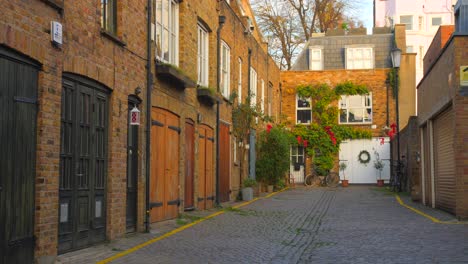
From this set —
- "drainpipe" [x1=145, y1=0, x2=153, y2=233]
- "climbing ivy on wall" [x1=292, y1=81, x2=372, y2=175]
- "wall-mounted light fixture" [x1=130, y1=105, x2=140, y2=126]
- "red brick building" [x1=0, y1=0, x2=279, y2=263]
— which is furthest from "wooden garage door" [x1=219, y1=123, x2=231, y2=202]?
"climbing ivy on wall" [x1=292, y1=81, x2=372, y2=175]

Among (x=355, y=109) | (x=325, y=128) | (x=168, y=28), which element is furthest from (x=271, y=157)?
(x=168, y=28)

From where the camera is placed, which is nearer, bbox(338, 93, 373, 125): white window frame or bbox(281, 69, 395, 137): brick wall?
bbox(281, 69, 395, 137): brick wall

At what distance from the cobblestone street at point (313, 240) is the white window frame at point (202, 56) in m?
3.76

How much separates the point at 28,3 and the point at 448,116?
1129 centimetres

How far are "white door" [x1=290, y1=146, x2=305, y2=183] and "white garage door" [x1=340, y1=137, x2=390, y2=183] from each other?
223 centimetres

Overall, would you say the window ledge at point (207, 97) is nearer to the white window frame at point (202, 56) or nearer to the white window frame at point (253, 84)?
the white window frame at point (202, 56)

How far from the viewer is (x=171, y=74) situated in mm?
13148

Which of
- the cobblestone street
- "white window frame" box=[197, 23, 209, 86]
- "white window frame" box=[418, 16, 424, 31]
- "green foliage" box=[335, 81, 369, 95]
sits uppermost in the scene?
"white window frame" box=[418, 16, 424, 31]

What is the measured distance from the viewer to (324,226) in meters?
13.6

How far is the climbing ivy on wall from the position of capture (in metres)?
34.9

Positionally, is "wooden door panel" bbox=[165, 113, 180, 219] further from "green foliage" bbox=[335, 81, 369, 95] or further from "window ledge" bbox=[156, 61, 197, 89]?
"green foliage" bbox=[335, 81, 369, 95]

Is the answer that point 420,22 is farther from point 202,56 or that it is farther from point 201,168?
point 201,168

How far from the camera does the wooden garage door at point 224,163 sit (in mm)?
19703

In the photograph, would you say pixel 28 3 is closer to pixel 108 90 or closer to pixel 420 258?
pixel 108 90
